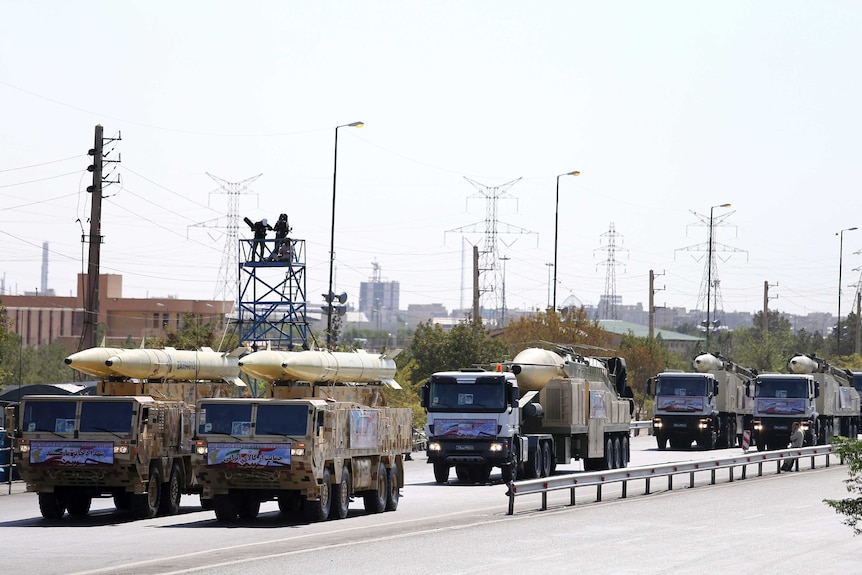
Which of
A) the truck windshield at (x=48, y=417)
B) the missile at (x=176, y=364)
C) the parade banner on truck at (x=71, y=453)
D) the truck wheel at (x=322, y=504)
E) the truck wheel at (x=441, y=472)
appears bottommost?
the truck wheel at (x=441, y=472)

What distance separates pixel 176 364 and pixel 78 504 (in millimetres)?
3532

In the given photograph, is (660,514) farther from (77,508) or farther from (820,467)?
(820,467)

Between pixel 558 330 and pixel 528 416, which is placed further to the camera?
pixel 558 330

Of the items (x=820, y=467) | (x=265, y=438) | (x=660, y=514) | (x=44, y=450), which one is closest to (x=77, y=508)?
(x=44, y=450)

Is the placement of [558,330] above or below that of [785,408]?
above

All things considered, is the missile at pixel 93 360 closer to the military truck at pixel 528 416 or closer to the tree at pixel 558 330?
the military truck at pixel 528 416

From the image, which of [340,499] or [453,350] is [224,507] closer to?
[340,499]

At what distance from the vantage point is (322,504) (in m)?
23.5

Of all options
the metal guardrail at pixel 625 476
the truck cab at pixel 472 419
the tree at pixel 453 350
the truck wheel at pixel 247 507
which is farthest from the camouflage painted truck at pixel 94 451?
the tree at pixel 453 350

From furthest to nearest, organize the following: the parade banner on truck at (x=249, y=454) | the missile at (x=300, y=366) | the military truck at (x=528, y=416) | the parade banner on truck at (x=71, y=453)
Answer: the military truck at (x=528, y=416) → the missile at (x=300, y=366) → the parade banner on truck at (x=71, y=453) → the parade banner on truck at (x=249, y=454)

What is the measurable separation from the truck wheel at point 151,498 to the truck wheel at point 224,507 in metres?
1.49

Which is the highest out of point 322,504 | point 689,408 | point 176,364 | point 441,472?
point 176,364

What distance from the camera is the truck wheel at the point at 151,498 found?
2422 centimetres

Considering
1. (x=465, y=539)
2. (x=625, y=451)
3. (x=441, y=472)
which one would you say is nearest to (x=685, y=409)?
(x=625, y=451)
